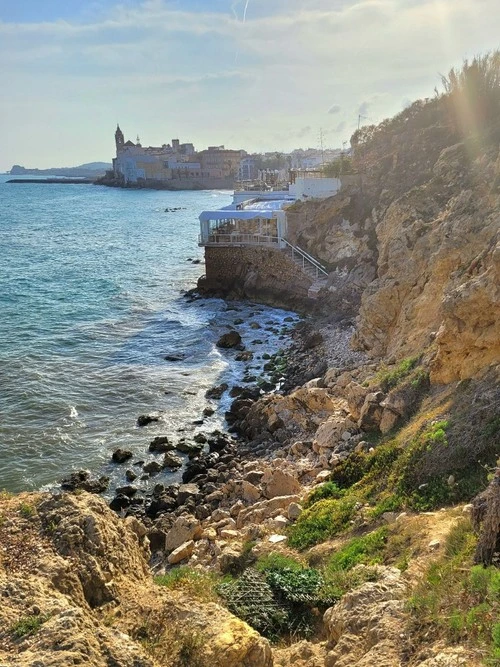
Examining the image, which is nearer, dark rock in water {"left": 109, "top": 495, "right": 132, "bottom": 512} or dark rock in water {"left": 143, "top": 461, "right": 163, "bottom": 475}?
dark rock in water {"left": 109, "top": 495, "right": 132, "bottom": 512}

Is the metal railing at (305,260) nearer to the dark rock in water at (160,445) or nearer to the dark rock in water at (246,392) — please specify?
the dark rock in water at (246,392)

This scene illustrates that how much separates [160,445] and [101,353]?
1024cm

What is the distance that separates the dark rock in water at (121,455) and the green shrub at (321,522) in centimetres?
795

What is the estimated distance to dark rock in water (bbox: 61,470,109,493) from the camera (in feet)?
52.0

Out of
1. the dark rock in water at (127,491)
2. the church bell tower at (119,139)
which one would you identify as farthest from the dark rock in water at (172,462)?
the church bell tower at (119,139)

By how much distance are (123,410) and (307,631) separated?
14692mm

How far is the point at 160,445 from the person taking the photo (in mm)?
18047

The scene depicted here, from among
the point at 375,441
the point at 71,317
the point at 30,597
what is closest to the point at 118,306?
the point at 71,317

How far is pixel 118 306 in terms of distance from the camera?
36344 millimetres

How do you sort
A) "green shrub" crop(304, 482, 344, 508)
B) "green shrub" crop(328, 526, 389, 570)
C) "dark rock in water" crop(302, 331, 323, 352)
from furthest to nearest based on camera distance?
"dark rock in water" crop(302, 331, 323, 352), "green shrub" crop(304, 482, 344, 508), "green shrub" crop(328, 526, 389, 570)

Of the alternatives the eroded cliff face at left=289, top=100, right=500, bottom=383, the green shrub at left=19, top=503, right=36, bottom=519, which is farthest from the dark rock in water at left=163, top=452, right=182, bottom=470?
the green shrub at left=19, top=503, right=36, bottom=519

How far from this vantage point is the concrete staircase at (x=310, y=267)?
3164 centimetres

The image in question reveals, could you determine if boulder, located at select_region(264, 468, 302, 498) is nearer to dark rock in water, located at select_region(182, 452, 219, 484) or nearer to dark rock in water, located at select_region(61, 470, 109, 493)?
dark rock in water, located at select_region(182, 452, 219, 484)

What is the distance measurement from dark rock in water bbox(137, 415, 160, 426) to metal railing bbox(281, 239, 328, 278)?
51.2ft
